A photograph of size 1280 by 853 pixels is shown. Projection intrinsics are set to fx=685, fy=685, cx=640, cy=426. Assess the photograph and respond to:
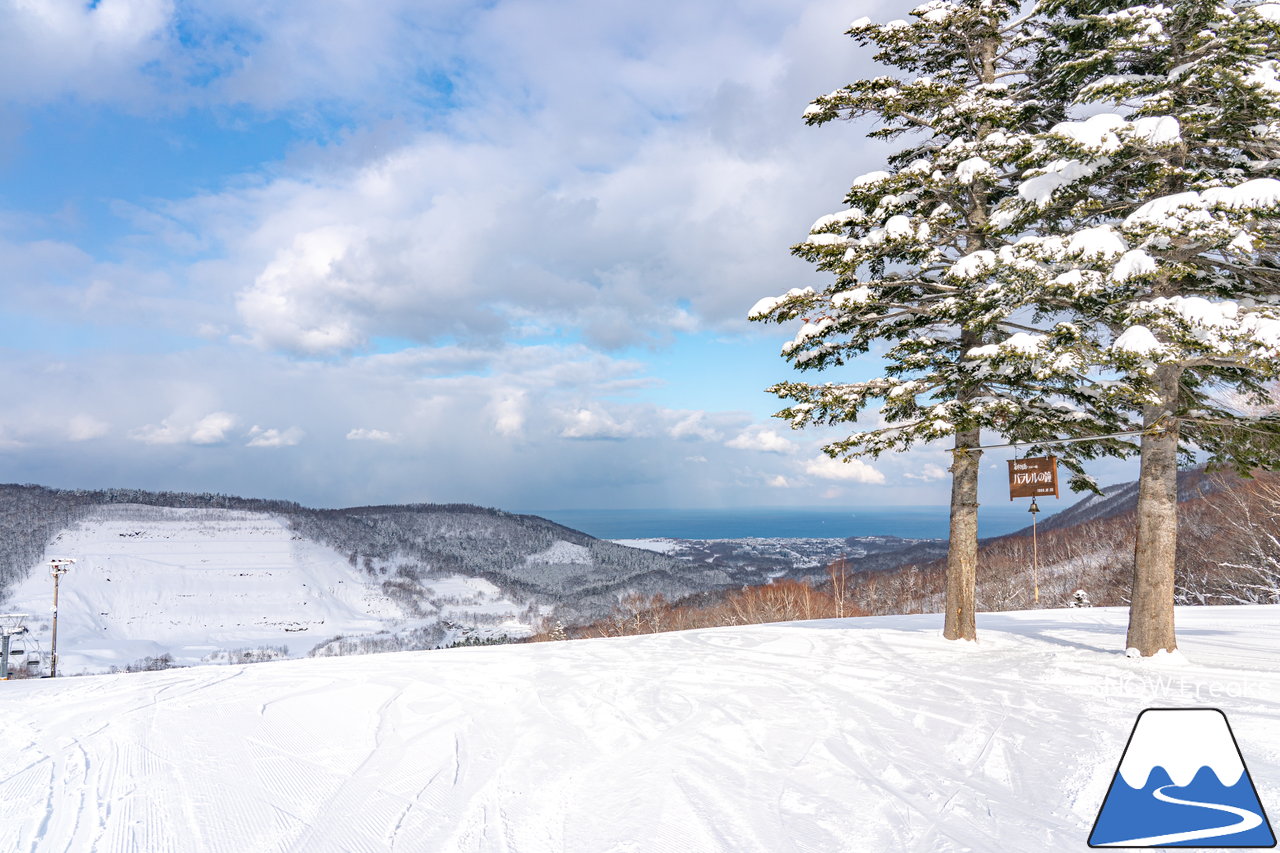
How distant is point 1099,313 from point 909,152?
5277mm

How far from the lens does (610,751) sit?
587 cm

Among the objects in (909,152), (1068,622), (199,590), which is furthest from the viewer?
(199,590)

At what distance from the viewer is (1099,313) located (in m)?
9.46

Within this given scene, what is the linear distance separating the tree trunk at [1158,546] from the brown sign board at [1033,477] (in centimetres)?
202

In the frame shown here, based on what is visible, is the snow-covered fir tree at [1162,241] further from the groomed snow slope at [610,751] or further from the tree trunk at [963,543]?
the groomed snow slope at [610,751]

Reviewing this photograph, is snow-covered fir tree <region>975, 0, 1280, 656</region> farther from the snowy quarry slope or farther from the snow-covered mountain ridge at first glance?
the snowy quarry slope

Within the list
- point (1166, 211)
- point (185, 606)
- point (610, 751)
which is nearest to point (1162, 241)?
point (1166, 211)

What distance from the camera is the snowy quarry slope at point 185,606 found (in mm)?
146625

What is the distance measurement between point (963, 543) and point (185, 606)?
20519 centimetres

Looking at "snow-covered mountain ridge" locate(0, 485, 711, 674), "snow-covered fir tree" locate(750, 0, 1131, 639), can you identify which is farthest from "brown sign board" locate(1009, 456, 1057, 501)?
"snow-covered mountain ridge" locate(0, 485, 711, 674)

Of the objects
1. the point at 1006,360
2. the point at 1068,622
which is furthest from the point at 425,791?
the point at 1068,622

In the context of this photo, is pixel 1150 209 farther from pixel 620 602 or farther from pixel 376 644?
pixel 376 644

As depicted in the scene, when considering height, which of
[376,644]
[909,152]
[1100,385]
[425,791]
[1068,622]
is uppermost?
[909,152]

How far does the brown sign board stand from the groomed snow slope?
2834 millimetres
